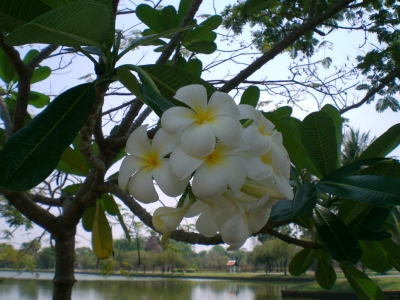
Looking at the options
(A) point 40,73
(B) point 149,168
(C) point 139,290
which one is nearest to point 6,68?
(A) point 40,73

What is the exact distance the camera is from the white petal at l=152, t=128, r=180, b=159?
305mm

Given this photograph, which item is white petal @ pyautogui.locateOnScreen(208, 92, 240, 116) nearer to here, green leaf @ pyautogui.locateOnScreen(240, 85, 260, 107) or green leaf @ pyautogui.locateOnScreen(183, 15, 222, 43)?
green leaf @ pyautogui.locateOnScreen(240, 85, 260, 107)

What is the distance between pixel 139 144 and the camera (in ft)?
1.12

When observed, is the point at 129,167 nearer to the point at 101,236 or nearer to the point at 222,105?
the point at 222,105

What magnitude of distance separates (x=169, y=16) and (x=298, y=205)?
0.80 metres

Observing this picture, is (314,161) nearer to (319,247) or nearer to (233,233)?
(319,247)

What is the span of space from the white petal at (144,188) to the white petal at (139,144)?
17 millimetres

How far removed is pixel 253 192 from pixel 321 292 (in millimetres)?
9159

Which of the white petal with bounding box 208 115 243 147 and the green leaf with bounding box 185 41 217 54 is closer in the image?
the white petal with bounding box 208 115 243 147

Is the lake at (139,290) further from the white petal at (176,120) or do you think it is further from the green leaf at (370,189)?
the white petal at (176,120)

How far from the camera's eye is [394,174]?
2.22 feet

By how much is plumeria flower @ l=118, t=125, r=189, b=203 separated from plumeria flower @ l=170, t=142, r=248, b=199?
0.04 ft

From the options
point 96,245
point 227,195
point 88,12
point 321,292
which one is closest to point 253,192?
point 227,195

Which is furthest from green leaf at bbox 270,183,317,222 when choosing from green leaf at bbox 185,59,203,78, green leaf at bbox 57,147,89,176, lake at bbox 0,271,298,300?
lake at bbox 0,271,298,300
